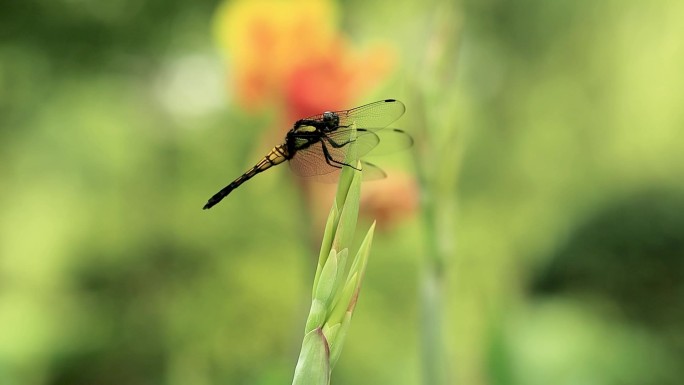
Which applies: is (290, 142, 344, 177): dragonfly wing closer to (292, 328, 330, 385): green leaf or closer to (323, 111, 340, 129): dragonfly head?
(323, 111, 340, 129): dragonfly head

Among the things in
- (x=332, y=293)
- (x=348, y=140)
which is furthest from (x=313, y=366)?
(x=348, y=140)

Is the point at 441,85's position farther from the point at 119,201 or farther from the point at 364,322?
the point at 119,201

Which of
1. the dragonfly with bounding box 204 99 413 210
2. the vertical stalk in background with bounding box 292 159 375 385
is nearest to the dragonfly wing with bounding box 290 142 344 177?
the dragonfly with bounding box 204 99 413 210

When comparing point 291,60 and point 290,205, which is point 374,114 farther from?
point 290,205

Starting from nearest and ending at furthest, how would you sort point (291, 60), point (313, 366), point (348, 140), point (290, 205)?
point (313, 366) < point (348, 140) < point (291, 60) < point (290, 205)

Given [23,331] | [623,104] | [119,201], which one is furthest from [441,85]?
[623,104]

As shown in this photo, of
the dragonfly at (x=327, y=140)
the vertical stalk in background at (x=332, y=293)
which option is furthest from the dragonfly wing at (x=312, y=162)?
the vertical stalk in background at (x=332, y=293)
